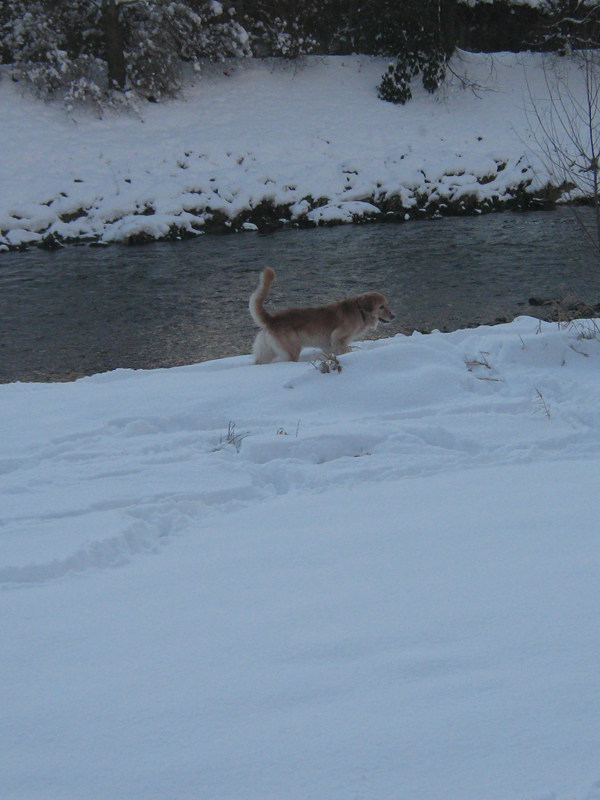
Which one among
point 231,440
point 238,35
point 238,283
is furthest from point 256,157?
point 231,440

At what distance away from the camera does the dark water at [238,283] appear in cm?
1143

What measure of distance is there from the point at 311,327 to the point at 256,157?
586 inches

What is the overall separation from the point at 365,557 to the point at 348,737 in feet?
4.63

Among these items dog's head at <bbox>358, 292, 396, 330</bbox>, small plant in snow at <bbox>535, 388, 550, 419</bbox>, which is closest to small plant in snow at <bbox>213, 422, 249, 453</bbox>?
small plant in snow at <bbox>535, 388, 550, 419</bbox>

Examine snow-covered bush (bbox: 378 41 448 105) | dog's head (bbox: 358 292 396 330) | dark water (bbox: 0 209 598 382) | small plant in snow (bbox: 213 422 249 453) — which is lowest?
dark water (bbox: 0 209 598 382)

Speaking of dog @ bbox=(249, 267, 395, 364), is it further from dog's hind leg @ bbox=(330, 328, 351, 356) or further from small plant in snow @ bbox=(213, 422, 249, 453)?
small plant in snow @ bbox=(213, 422, 249, 453)

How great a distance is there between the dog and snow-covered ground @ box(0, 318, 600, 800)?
65.4 inches

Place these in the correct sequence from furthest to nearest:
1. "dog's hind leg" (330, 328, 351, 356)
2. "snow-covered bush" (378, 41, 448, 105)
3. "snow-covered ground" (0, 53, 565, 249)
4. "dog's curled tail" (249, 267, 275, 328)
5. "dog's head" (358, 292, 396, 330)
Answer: "snow-covered bush" (378, 41, 448, 105) < "snow-covered ground" (0, 53, 565, 249) < "dog's head" (358, 292, 396, 330) < "dog's hind leg" (330, 328, 351, 356) < "dog's curled tail" (249, 267, 275, 328)

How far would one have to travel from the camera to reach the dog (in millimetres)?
8289

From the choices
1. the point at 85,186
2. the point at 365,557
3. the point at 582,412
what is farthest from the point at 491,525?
the point at 85,186

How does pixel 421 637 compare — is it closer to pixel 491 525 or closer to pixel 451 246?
pixel 491 525

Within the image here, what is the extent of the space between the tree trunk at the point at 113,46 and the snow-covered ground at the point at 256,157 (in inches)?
47.8

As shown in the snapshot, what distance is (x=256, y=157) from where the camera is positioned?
21953 millimetres

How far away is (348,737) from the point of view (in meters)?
2.37
